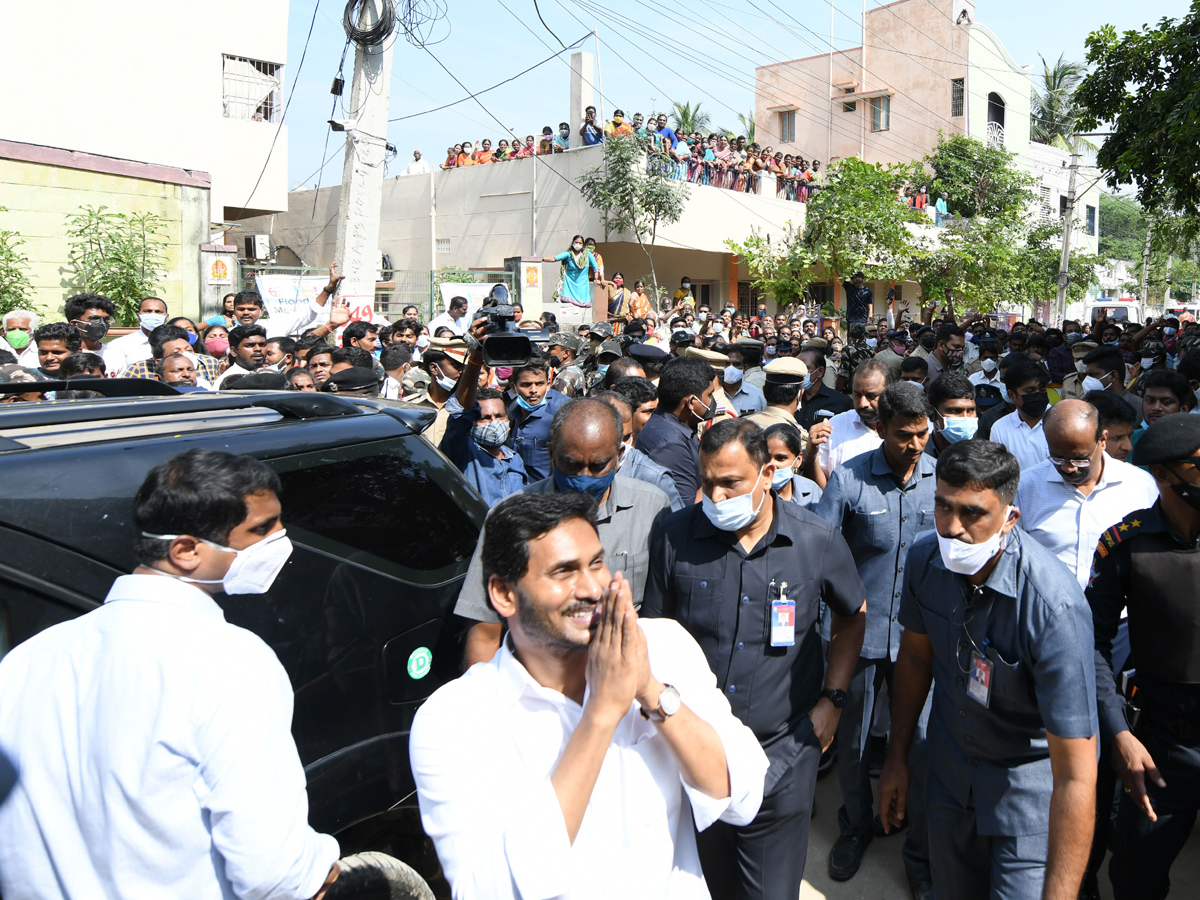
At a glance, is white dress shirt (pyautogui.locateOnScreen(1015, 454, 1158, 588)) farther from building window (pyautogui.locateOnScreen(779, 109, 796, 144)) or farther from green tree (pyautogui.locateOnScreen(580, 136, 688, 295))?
building window (pyautogui.locateOnScreen(779, 109, 796, 144))


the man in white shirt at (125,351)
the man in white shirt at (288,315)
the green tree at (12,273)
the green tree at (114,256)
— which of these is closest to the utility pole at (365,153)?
the green tree at (114,256)

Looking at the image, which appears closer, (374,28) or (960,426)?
(960,426)

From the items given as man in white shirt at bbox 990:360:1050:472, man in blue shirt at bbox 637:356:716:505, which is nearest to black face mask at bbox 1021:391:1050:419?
man in white shirt at bbox 990:360:1050:472

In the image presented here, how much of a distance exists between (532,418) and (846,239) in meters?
17.7

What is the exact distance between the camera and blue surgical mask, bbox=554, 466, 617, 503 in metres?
3.28

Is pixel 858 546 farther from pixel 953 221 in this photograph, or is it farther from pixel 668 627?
pixel 953 221

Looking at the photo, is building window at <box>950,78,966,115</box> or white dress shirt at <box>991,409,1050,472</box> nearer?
white dress shirt at <box>991,409,1050,472</box>

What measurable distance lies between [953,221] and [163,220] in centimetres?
2254

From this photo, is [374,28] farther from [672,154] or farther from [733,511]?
[733,511]

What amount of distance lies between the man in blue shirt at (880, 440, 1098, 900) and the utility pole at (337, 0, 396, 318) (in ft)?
41.3

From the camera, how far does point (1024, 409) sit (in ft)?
18.3

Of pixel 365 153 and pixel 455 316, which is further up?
pixel 365 153

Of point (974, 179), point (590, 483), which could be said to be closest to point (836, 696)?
point (590, 483)

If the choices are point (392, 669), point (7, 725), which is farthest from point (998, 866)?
point (7, 725)
